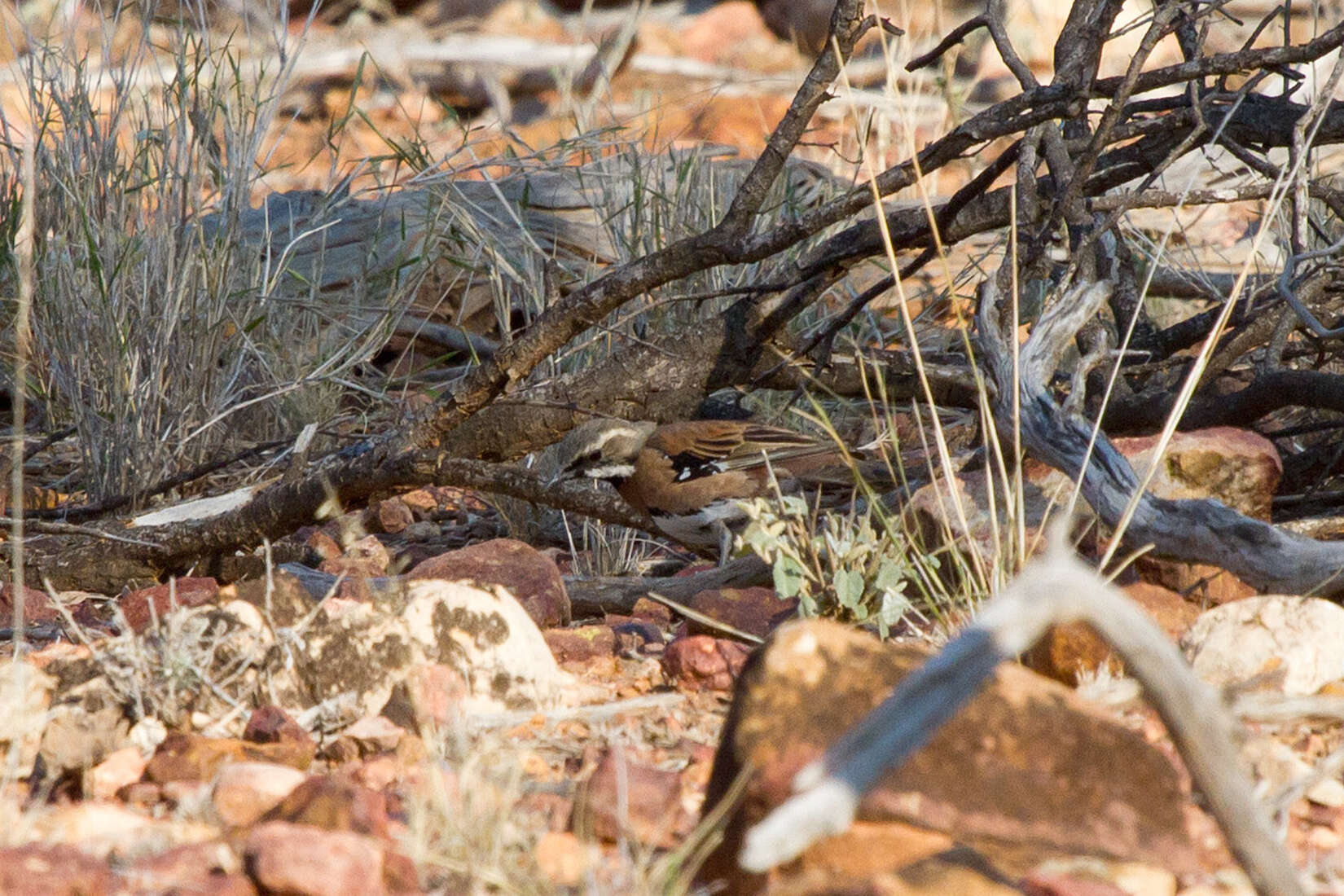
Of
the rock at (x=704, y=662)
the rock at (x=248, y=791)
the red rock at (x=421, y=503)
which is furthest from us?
the red rock at (x=421, y=503)

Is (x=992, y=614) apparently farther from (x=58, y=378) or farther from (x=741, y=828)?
(x=58, y=378)

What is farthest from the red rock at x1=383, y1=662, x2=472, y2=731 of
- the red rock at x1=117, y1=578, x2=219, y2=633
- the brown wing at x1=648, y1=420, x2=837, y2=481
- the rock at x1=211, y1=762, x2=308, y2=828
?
the brown wing at x1=648, y1=420, x2=837, y2=481

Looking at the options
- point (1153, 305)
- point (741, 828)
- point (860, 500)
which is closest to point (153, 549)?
point (860, 500)

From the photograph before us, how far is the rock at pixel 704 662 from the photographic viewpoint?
10.3 feet

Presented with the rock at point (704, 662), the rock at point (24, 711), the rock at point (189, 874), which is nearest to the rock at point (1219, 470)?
the rock at point (704, 662)

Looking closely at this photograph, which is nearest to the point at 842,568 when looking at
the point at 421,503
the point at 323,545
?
the point at 323,545

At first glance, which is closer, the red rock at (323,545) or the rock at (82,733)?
the rock at (82,733)

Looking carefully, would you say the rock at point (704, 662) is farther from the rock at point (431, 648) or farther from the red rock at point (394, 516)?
the red rock at point (394, 516)

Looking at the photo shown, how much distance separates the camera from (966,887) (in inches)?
68.7

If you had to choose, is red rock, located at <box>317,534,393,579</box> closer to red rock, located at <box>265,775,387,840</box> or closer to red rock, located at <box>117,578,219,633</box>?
red rock, located at <box>117,578,219,633</box>

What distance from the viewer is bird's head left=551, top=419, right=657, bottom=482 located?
559 cm

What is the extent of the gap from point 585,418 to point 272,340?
1645 millimetres

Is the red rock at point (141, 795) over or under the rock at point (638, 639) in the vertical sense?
over

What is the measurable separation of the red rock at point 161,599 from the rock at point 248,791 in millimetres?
1252
